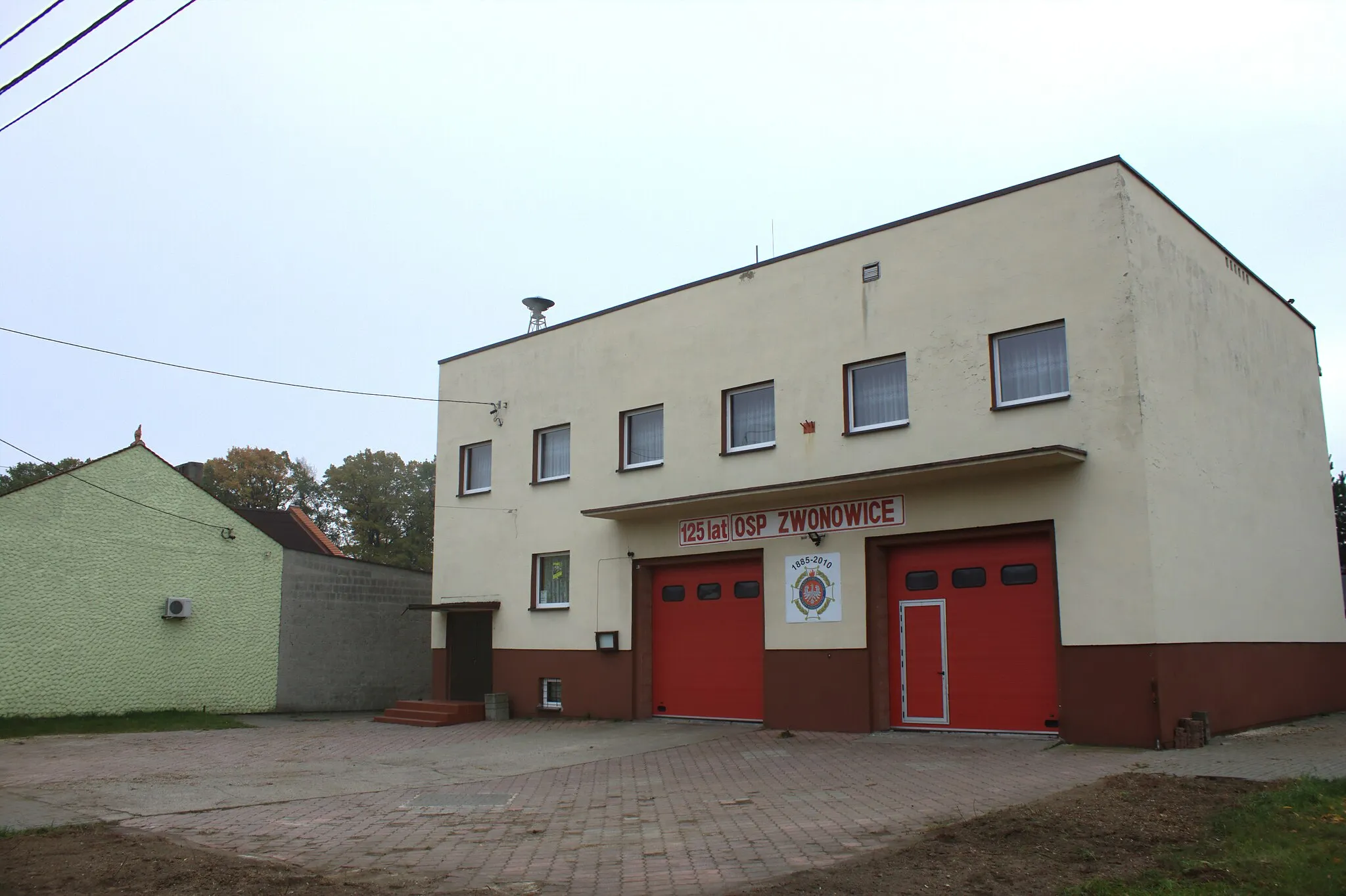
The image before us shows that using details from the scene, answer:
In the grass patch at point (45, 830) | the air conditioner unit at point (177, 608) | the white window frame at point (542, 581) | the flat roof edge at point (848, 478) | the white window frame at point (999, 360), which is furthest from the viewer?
the air conditioner unit at point (177, 608)

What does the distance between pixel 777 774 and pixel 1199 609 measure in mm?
5834

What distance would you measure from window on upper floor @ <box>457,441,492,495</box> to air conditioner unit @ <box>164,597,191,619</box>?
5.51 meters

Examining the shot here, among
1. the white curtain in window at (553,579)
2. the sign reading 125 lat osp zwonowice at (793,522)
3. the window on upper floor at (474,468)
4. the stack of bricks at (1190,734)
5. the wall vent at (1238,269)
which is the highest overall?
the wall vent at (1238,269)

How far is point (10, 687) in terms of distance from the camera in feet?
59.2

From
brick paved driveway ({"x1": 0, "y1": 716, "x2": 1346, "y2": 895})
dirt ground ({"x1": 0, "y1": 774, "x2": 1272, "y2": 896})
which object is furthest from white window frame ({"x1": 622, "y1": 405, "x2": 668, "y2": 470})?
dirt ground ({"x1": 0, "y1": 774, "x2": 1272, "y2": 896})

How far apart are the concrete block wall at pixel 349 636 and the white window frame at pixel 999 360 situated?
48.7 ft

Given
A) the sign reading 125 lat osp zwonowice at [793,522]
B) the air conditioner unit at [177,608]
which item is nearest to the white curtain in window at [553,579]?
the sign reading 125 lat osp zwonowice at [793,522]

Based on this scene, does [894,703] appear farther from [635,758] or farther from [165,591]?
[165,591]

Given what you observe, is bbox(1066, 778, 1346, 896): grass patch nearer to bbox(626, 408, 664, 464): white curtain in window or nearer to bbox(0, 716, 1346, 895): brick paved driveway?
bbox(0, 716, 1346, 895): brick paved driveway

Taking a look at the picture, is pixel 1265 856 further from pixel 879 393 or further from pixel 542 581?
pixel 542 581

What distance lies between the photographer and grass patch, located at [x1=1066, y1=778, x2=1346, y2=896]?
19.2 ft

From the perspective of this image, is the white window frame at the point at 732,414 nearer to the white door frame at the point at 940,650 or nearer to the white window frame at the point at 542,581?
the white door frame at the point at 940,650

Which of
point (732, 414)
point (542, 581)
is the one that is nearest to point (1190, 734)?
point (732, 414)

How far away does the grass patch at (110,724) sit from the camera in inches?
688
